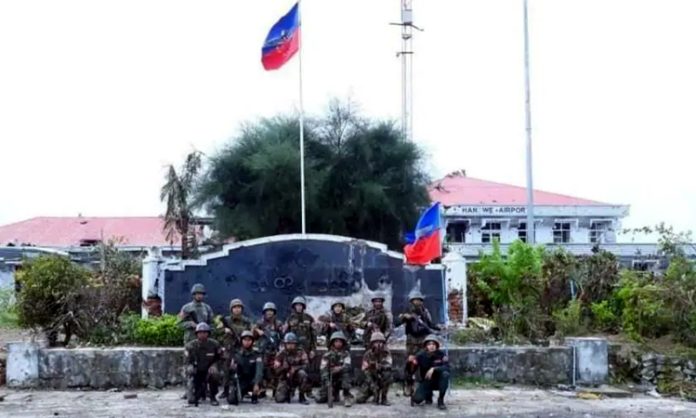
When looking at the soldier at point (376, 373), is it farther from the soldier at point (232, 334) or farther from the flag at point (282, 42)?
the flag at point (282, 42)

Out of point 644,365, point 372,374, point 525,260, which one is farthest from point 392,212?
point 372,374

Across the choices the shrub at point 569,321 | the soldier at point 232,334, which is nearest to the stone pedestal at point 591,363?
the shrub at point 569,321

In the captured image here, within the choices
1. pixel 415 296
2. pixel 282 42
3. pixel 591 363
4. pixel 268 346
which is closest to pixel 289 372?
pixel 268 346

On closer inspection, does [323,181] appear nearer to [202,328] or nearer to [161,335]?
[161,335]

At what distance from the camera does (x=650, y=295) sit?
52.7ft

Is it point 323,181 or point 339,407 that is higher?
point 323,181

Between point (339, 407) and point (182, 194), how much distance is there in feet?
53.2

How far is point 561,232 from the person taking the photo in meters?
46.0

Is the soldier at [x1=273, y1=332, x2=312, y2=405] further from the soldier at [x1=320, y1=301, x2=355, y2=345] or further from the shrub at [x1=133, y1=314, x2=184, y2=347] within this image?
the shrub at [x1=133, y1=314, x2=184, y2=347]

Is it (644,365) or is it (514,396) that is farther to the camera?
(644,365)

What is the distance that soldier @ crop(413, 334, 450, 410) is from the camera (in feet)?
41.3

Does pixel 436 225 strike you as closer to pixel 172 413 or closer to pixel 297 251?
pixel 297 251

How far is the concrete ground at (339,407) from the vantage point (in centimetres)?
1193

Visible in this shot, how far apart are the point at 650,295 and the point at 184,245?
47.1ft
